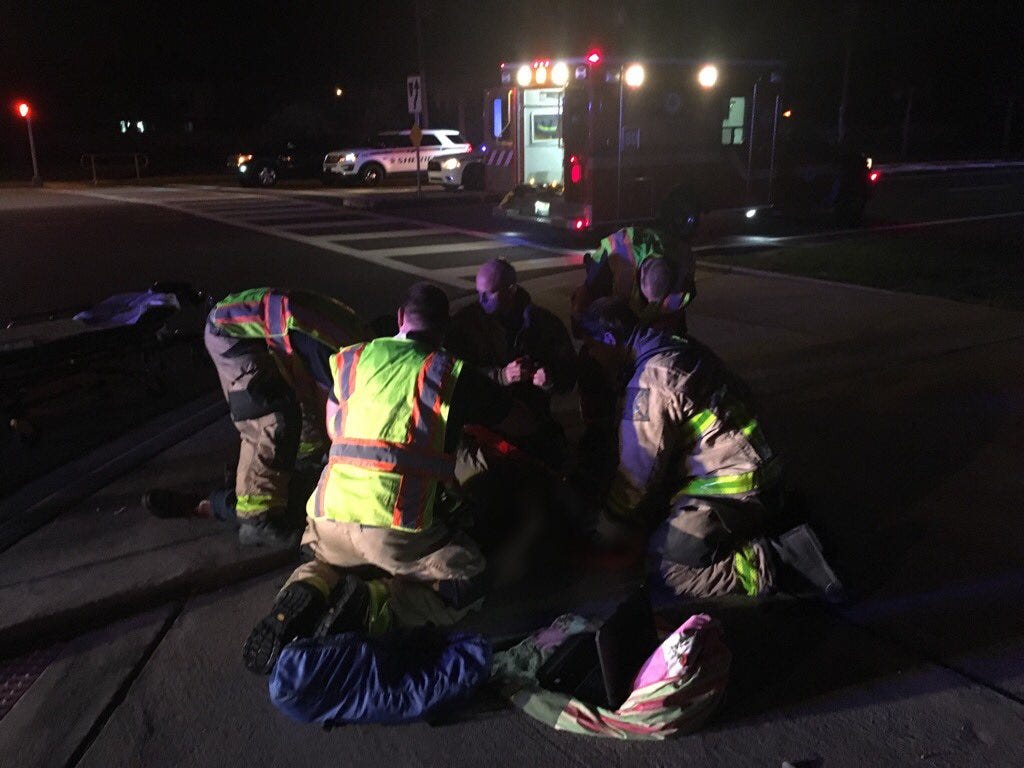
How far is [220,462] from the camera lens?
514cm

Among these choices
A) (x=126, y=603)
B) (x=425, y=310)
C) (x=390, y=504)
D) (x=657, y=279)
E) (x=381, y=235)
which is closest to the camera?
(x=390, y=504)

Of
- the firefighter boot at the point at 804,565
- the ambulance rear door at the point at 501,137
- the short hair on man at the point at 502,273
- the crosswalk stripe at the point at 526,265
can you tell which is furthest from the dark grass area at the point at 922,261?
the firefighter boot at the point at 804,565

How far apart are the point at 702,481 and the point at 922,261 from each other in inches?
357

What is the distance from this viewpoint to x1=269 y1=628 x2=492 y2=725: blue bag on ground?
295 cm

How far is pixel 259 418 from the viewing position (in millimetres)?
4109

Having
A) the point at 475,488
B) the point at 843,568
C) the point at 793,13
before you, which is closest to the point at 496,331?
the point at 475,488

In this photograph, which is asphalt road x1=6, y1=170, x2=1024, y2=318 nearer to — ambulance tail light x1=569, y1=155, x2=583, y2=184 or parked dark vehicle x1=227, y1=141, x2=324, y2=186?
ambulance tail light x1=569, y1=155, x2=583, y2=184

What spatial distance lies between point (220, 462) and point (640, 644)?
9.61 feet

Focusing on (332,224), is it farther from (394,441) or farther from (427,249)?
(394,441)

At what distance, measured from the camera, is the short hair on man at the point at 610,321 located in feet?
13.2

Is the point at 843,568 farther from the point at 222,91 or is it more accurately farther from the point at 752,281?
the point at 222,91

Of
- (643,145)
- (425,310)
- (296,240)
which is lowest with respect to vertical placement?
(296,240)

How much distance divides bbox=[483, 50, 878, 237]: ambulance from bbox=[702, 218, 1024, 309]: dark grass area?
127cm

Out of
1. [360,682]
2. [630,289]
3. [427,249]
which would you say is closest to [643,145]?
[427,249]
